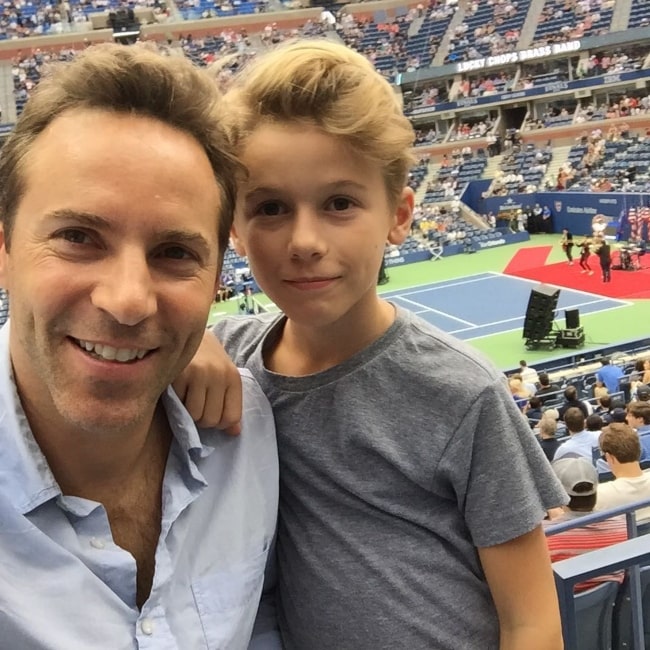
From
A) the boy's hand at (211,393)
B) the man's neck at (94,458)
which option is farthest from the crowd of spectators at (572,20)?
the man's neck at (94,458)

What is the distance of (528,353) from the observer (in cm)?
1400

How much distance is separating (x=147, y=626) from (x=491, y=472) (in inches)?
31.3

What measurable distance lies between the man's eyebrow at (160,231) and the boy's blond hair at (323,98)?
353 millimetres

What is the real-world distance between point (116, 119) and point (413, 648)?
4.27 ft

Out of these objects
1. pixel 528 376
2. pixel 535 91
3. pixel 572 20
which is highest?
pixel 572 20

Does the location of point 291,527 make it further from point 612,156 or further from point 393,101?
point 612,156

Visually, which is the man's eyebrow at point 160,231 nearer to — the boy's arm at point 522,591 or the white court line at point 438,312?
the boy's arm at point 522,591

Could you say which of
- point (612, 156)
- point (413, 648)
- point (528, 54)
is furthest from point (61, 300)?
point (528, 54)

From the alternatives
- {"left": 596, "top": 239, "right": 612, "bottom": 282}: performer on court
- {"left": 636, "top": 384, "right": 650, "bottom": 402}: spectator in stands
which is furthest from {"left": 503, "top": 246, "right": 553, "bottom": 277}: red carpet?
{"left": 636, "top": 384, "right": 650, "bottom": 402}: spectator in stands

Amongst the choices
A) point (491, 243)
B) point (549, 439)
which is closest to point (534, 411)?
point (549, 439)

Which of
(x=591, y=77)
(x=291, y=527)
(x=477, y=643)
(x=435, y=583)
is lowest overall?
(x=591, y=77)

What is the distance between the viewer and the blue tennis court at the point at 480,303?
16.1 metres

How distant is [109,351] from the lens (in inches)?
52.8

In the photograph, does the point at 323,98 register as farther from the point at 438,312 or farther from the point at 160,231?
the point at 438,312
